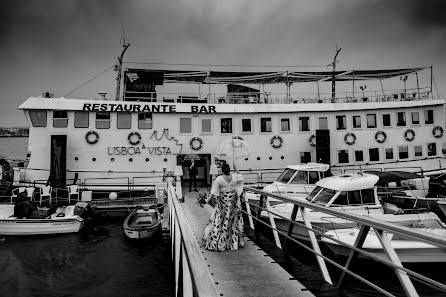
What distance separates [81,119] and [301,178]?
48.5 ft

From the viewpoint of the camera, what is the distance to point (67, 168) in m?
19.7

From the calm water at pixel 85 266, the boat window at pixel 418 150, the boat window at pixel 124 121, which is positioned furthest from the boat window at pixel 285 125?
the calm water at pixel 85 266

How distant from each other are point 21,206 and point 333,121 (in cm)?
2091

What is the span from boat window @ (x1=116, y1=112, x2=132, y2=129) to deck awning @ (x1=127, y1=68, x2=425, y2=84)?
3.49 meters

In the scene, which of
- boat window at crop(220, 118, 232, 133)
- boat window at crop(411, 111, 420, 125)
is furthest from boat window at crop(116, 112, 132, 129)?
boat window at crop(411, 111, 420, 125)

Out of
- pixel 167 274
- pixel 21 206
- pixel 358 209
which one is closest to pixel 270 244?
pixel 167 274

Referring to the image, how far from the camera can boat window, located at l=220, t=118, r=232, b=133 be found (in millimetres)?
22453

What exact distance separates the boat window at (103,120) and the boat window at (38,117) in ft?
11.0

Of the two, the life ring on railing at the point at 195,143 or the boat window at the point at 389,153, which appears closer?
the life ring on railing at the point at 195,143

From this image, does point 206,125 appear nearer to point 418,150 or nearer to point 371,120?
point 371,120

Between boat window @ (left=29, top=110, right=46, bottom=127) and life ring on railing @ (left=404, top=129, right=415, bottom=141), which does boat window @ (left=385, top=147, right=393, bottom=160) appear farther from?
boat window @ (left=29, top=110, right=46, bottom=127)

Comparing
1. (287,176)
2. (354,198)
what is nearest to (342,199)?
(354,198)

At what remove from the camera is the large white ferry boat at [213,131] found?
2000cm

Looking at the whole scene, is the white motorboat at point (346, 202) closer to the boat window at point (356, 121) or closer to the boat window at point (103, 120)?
the boat window at point (356, 121)
